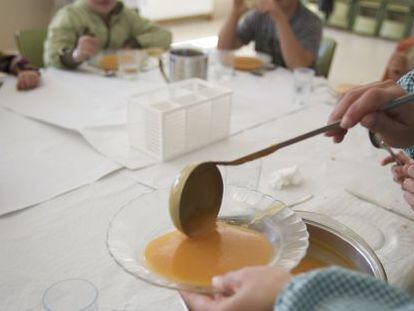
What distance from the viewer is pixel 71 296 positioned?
2.05 ft

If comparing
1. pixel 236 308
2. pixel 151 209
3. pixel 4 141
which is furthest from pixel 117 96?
pixel 236 308

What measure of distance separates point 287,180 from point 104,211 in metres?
0.41

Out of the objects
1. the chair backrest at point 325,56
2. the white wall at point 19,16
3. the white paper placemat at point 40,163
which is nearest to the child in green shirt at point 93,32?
the white paper placemat at point 40,163

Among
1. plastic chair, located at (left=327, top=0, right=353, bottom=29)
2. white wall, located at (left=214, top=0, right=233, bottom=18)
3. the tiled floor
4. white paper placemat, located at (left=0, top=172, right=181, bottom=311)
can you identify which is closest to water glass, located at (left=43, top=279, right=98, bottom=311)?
white paper placemat, located at (left=0, top=172, right=181, bottom=311)

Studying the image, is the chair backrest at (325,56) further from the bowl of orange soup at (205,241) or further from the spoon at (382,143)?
the bowl of orange soup at (205,241)

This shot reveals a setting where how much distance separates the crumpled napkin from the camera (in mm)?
918

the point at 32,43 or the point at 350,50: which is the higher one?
the point at 32,43

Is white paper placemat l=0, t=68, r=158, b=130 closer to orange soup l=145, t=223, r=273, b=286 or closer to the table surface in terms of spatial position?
the table surface

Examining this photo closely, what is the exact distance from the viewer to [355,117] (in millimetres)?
756

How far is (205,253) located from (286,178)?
1.28 ft

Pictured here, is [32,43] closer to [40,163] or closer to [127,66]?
[127,66]

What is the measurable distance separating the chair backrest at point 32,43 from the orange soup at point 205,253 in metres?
1.58

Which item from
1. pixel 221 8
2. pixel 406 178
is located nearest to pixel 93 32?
pixel 406 178

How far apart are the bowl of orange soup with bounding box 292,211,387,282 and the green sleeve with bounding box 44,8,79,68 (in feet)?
4.14
